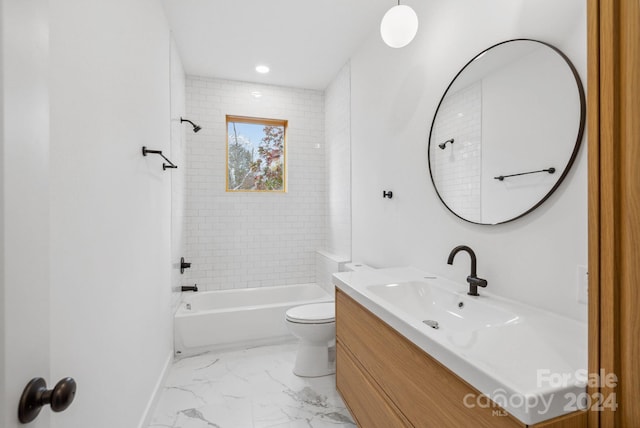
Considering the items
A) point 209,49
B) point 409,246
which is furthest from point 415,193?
point 209,49

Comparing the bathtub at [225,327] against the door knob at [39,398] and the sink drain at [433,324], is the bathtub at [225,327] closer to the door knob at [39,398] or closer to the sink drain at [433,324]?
the sink drain at [433,324]

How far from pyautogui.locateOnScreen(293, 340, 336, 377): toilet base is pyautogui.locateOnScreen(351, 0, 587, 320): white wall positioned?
0.83 metres

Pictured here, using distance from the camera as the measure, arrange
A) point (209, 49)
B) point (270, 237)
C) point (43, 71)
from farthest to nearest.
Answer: point (270, 237), point (209, 49), point (43, 71)

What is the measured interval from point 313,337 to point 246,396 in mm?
601

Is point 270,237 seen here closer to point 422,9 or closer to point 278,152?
point 278,152

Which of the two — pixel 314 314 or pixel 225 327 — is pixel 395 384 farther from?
pixel 225 327

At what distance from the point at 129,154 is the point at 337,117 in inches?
93.1

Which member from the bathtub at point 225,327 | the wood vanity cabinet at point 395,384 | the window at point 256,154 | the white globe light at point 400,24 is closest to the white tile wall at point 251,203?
the window at point 256,154

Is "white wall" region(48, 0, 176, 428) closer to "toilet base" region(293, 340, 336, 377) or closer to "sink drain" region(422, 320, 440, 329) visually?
"toilet base" region(293, 340, 336, 377)

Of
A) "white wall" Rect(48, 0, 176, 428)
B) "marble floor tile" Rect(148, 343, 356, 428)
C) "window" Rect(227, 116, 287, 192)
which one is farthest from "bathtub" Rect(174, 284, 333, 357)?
"window" Rect(227, 116, 287, 192)

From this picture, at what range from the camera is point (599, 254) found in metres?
0.65

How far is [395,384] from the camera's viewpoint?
3.96 feet

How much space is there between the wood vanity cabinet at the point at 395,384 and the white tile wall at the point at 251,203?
1938 mm

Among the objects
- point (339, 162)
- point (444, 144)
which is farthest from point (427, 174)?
point (339, 162)
